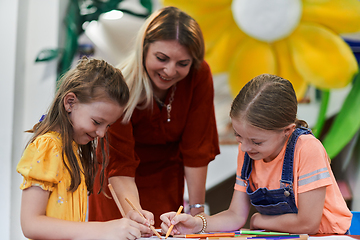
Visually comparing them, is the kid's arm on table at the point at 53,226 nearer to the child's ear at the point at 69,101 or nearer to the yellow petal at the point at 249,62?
the child's ear at the point at 69,101

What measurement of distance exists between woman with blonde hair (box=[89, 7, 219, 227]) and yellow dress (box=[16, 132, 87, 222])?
0.77ft

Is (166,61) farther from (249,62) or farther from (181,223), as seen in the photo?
(249,62)

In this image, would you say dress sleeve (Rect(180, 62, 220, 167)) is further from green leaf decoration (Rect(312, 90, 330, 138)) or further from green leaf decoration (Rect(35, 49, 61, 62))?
green leaf decoration (Rect(35, 49, 61, 62))

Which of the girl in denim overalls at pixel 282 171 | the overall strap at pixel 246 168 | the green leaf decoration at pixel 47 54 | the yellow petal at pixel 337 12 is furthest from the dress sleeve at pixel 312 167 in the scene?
the green leaf decoration at pixel 47 54

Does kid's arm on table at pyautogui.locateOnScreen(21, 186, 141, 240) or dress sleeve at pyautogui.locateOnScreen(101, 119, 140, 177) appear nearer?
kid's arm on table at pyautogui.locateOnScreen(21, 186, 141, 240)

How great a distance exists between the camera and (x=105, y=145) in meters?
1.16

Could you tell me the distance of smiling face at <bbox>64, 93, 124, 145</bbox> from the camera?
902 millimetres

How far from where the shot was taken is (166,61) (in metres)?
1.11

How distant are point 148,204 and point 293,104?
0.65 meters

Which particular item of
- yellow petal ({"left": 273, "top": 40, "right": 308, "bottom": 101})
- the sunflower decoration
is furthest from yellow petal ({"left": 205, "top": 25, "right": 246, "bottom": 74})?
yellow petal ({"left": 273, "top": 40, "right": 308, "bottom": 101})

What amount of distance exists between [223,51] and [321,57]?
52 centimetres

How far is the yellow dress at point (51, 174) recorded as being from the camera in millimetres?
792

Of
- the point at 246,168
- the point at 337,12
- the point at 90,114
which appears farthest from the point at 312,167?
the point at 337,12

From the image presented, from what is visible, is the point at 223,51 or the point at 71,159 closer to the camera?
the point at 71,159
